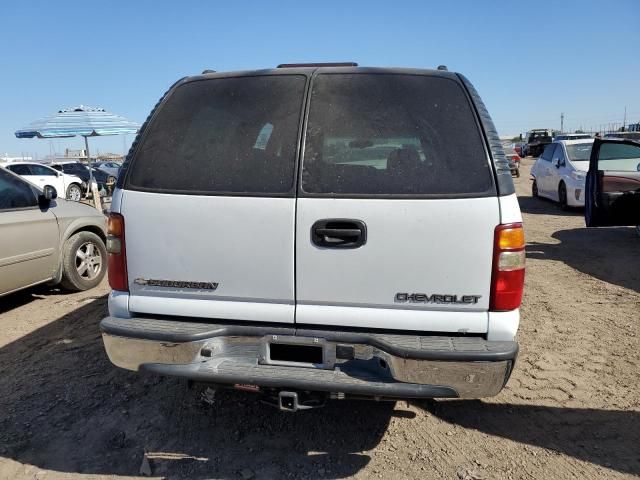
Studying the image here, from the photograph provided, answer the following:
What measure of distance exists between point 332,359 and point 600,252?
6527mm

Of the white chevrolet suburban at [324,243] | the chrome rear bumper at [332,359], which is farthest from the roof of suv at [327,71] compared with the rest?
the chrome rear bumper at [332,359]

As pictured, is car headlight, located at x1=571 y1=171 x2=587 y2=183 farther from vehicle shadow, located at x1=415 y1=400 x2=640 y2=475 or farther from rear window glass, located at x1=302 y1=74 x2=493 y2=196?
rear window glass, located at x1=302 y1=74 x2=493 y2=196

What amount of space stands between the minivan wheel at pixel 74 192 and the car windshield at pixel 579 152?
652 inches

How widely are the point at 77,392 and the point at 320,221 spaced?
235 cm

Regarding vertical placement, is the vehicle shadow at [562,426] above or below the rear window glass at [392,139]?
below

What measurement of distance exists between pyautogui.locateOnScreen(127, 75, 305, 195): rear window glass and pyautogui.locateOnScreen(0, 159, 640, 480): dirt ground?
128 cm

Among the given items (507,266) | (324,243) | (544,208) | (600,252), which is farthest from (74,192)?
(507,266)

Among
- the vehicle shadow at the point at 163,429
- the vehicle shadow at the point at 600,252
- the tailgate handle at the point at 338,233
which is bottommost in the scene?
the vehicle shadow at the point at 163,429

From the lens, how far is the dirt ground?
266cm

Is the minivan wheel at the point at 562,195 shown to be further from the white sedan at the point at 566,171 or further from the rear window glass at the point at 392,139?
the rear window glass at the point at 392,139

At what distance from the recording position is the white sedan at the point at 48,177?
1742 cm

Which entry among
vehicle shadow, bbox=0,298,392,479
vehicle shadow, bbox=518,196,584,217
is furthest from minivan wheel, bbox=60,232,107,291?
vehicle shadow, bbox=518,196,584,217

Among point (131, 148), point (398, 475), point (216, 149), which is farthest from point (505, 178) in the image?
point (131, 148)

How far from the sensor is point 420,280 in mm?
2293
